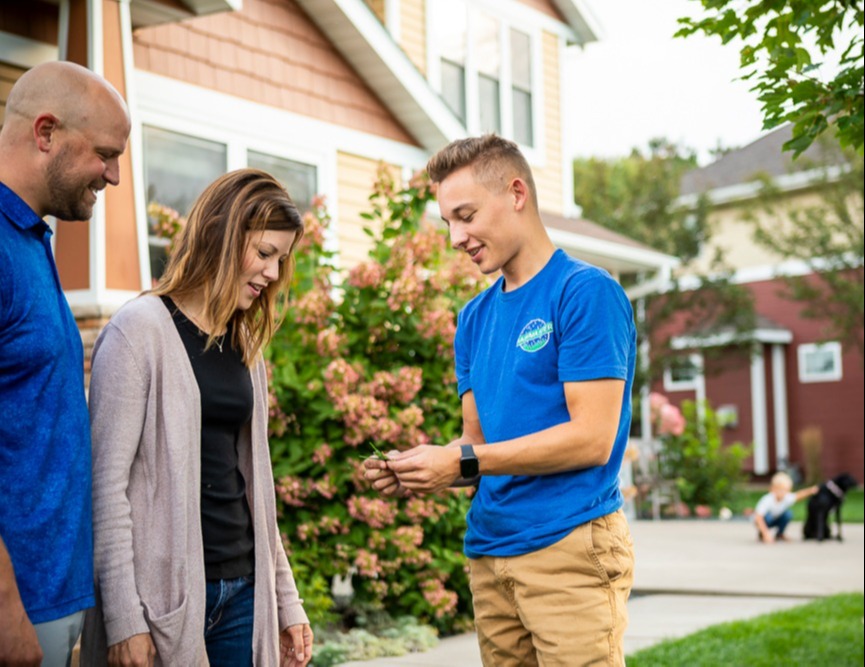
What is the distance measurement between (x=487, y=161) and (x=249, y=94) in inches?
303

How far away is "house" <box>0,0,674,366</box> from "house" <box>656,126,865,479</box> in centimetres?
1499

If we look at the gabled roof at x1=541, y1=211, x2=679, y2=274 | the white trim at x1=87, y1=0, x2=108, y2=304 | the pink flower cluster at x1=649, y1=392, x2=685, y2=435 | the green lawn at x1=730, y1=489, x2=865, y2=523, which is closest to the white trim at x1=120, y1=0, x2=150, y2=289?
the white trim at x1=87, y1=0, x2=108, y2=304

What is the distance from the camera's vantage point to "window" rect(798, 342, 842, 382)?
29047 millimetres

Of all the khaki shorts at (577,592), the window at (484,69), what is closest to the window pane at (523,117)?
the window at (484,69)

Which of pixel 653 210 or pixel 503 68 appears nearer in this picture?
pixel 503 68

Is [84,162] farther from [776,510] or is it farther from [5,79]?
[776,510]

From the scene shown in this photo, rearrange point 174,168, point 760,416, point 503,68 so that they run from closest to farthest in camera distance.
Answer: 1. point 174,168
2. point 503,68
3. point 760,416

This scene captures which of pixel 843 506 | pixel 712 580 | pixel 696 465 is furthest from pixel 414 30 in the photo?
pixel 843 506

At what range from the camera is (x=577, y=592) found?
8.97 ft

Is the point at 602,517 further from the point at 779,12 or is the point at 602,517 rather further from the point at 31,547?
the point at 779,12

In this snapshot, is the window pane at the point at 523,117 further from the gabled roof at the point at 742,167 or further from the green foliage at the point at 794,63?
the gabled roof at the point at 742,167

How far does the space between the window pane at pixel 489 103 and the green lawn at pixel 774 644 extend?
27.5 ft

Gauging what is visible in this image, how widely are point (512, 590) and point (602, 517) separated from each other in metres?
0.30

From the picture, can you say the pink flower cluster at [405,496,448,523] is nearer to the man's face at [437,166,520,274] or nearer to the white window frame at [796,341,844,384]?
the man's face at [437,166,520,274]
